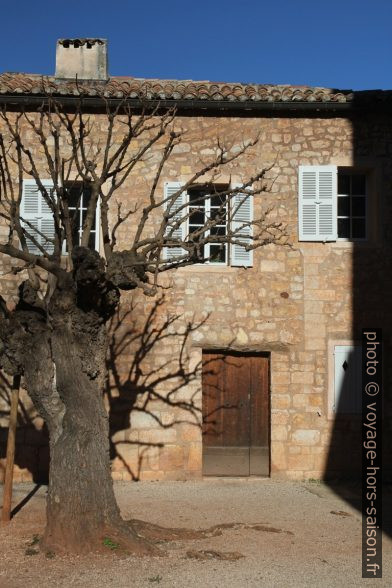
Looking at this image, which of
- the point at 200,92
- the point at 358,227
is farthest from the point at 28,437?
the point at 358,227

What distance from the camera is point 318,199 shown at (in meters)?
10.5

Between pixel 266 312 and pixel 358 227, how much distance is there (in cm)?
202

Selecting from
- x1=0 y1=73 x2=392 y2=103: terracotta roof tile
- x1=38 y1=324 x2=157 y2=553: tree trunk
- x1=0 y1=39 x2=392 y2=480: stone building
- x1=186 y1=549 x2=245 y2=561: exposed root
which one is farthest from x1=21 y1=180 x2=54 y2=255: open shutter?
x1=186 y1=549 x2=245 y2=561: exposed root

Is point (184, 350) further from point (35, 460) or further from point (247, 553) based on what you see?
point (247, 553)

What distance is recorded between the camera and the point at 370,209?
10633 millimetres

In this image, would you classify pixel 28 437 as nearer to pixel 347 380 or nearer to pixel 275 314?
pixel 275 314

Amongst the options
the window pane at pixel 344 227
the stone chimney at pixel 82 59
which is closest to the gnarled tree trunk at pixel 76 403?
the window pane at pixel 344 227

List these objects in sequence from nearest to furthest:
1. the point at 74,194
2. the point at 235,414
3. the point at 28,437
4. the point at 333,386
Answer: the point at 28,437 → the point at 333,386 → the point at 235,414 → the point at 74,194

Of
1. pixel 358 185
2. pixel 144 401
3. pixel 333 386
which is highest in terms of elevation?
pixel 358 185

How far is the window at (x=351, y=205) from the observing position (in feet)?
35.1

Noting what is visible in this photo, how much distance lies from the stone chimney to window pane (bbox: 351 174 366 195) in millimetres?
4389

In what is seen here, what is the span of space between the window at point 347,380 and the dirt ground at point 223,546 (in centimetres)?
136

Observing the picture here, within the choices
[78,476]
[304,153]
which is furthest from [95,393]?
[304,153]

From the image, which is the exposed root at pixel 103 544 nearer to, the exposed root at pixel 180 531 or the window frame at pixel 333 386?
the exposed root at pixel 180 531
